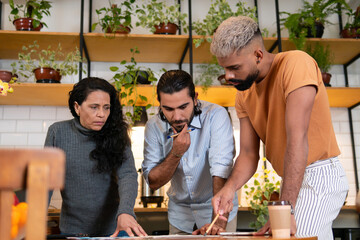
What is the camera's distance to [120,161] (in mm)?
1976

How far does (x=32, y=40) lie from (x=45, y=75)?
0.42 metres

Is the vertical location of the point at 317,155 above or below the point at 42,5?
below

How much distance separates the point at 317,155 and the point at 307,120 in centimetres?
16

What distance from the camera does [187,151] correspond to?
6.88ft

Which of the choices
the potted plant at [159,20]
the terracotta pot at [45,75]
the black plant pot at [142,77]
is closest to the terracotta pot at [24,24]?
the terracotta pot at [45,75]

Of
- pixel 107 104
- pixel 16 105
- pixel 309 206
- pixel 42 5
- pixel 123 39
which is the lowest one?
pixel 309 206

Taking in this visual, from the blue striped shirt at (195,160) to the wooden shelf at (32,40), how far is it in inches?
71.1

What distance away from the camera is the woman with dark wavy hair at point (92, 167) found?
1931mm

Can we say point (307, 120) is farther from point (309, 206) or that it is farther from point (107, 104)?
point (107, 104)

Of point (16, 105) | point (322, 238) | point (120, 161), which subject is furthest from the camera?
point (16, 105)

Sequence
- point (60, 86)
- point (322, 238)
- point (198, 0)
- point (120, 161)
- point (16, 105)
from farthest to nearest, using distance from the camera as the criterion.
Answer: point (198, 0)
point (16, 105)
point (60, 86)
point (120, 161)
point (322, 238)

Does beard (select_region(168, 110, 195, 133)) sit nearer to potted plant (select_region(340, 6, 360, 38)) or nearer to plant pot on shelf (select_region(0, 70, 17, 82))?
plant pot on shelf (select_region(0, 70, 17, 82))

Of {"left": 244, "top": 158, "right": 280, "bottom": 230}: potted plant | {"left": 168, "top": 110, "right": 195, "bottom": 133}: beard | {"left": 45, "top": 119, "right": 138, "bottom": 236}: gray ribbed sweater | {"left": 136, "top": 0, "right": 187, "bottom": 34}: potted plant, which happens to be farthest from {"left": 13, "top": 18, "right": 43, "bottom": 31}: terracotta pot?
{"left": 244, "top": 158, "right": 280, "bottom": 230}: potted plant

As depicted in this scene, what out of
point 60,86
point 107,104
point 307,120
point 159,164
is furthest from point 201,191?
point 60,86
